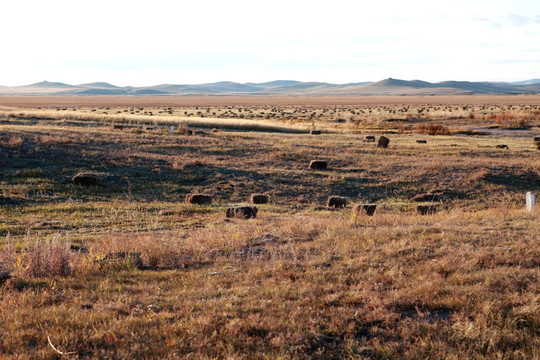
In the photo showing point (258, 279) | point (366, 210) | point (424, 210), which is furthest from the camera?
point (424, 210)

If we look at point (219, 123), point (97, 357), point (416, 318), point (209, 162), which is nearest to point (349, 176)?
point (209, 162)

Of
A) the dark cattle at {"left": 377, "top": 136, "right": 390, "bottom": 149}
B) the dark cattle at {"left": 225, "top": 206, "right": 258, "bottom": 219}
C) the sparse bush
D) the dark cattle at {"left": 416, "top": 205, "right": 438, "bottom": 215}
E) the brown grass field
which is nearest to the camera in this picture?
the brown grass field

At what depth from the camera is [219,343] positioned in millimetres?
4949

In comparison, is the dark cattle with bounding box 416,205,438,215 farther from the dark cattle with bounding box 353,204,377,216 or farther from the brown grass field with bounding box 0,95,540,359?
the dark cattle with bounding box 353,204,377,216

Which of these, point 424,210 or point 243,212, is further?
Result: point 424,210

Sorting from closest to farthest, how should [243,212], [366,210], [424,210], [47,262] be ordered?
[47,262] → [243,212] → [366,210] → [424,210]

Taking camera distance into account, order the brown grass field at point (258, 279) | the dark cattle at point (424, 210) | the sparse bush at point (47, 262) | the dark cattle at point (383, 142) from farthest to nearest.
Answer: the dark cattle at point (383, 142) < the dark cattle at point (424, 210) < the sparse bush at point (47, 262) < the brown grass field at point (258, 279)

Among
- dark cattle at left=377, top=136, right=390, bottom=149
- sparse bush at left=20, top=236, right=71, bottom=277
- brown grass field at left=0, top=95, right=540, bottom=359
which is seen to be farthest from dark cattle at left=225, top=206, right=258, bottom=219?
dark cattle at left=377, top=136, right=390, bottom=149

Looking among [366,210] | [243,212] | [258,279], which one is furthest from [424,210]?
[258,279]

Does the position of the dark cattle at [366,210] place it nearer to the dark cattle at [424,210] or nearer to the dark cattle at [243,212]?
the dark cattle at [424,210]

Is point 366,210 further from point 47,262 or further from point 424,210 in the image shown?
point 47,262

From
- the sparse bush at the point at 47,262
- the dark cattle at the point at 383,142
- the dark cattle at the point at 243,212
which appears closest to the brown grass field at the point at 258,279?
the sparse bush at the point at 47,262

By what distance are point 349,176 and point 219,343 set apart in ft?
57.0

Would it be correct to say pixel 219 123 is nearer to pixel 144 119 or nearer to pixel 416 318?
pixel 144 119
